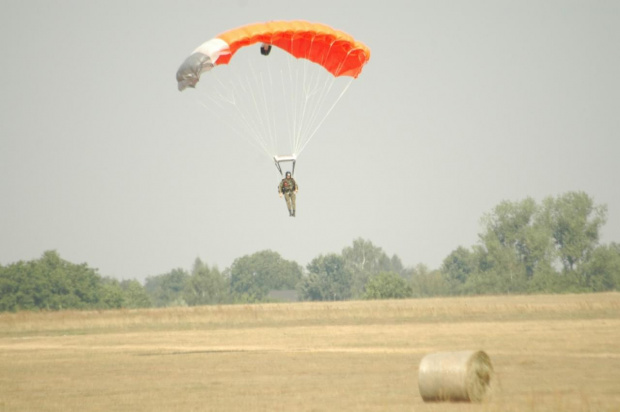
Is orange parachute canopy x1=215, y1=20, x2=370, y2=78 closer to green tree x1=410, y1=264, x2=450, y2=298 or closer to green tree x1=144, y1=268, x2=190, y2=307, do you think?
green tree x1=410, y1=264, x2=450, y2=298

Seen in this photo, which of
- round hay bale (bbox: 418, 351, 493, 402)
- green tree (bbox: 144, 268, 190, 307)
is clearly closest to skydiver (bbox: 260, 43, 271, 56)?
round hay bale (bbox: 418, 351, 493, 402)

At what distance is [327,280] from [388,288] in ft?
205

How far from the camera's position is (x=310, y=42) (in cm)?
2316

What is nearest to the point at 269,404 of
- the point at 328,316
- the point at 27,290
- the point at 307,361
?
the point at 307,361

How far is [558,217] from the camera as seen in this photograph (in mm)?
94188

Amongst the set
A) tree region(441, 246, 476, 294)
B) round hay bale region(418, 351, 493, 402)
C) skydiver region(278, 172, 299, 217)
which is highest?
Answer: tree region(441, 246, 476, 294)

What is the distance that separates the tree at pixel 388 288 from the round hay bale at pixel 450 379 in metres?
66.3

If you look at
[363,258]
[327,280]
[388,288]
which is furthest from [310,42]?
[363,258]

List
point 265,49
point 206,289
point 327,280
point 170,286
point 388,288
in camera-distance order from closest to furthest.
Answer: point 265,49, point 388,288, point 206,289, point 327,280, point 170,286

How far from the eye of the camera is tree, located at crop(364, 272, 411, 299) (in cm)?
8181

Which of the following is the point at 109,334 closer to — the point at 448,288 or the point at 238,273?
the point at 448,288

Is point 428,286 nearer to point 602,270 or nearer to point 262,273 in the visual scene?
point 602,270

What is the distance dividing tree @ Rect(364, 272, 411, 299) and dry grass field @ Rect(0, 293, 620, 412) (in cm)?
3731

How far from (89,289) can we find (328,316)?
32.4 m
